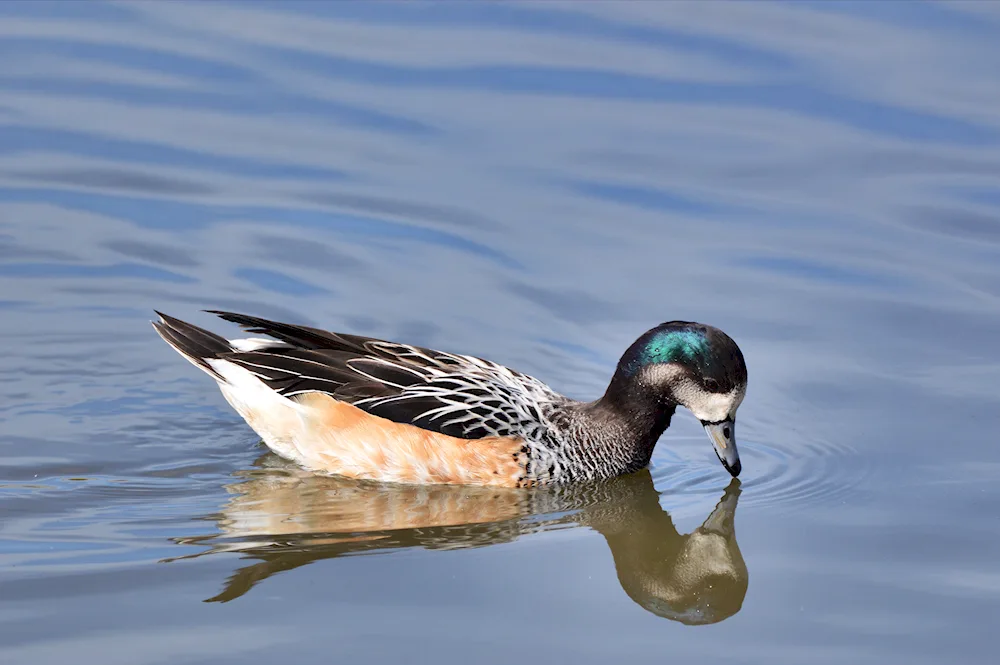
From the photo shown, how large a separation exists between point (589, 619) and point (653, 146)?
756 cm

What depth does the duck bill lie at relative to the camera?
9727mm

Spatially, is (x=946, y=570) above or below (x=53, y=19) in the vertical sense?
below

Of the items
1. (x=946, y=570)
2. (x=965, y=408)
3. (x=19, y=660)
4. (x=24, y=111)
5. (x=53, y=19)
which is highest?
(x=53, y=19)

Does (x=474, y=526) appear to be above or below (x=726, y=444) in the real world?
below

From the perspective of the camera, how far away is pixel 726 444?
9.77 meters

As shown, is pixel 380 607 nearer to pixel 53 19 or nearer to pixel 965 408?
pixel 965 408

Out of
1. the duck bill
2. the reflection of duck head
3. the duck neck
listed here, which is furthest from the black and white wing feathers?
the duck bill

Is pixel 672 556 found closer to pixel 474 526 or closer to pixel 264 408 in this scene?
pixel 474 526

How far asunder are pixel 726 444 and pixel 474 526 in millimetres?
1776

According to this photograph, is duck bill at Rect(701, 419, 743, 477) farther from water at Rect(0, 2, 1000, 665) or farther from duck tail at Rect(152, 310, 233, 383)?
duck tail at Rect(152, 310, 233, 383)

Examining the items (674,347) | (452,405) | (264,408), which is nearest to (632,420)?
(674,347)

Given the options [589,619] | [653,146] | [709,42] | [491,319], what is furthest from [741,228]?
[589,619]

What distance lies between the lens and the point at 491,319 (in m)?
11.9

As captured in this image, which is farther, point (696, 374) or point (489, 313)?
point (489, 313)
